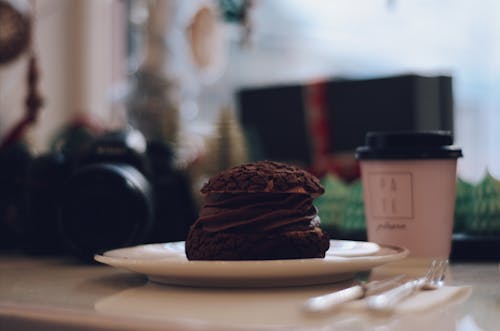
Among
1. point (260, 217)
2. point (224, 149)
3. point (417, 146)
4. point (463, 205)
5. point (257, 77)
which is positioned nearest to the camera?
point (260, 217)

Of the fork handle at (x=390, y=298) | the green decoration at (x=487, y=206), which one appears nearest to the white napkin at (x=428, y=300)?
the fork handle at (x=390, y=298)

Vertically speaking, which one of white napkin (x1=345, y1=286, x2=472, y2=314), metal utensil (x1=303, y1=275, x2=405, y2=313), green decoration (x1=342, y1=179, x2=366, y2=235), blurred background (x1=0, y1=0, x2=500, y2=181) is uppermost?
blurred background (x1=0, y1=0, x2=500, y2=181)

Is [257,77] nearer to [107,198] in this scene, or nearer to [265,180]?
[107,198]

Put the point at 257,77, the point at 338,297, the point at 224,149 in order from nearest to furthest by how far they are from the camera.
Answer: the point at 338,297 < the point at 224,149 < the point at 257,77

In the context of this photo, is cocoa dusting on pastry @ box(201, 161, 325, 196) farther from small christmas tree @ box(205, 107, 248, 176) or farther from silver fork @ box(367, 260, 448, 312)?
small christmas tree @ box(205, 107, 248, 176)

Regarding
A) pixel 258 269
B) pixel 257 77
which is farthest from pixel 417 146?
pixel 257 77

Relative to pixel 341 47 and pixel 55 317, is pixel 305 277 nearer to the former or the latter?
pixel 55 317

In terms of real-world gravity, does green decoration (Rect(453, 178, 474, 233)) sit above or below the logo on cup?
below

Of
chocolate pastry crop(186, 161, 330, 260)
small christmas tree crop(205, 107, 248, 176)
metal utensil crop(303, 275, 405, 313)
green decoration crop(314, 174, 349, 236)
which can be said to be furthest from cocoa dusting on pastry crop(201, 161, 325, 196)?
small christmas tree crop(205, 107, 248, 176)

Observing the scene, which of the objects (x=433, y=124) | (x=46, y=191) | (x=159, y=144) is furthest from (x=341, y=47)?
(x=46, y=191)
